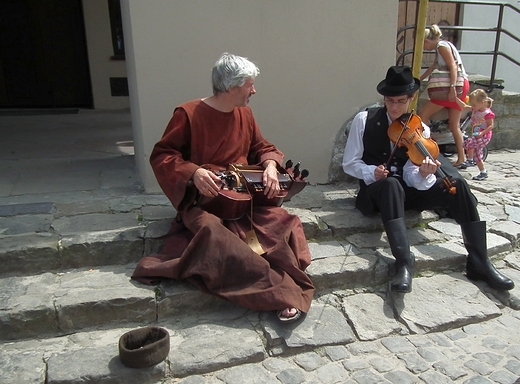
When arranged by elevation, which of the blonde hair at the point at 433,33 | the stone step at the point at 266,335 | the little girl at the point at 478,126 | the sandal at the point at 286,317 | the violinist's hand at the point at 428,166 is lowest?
the stone step at the point at 266,335

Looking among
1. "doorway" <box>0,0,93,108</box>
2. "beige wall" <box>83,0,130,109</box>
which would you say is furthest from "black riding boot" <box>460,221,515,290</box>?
"doorway" <box>0,0,93,108</box>

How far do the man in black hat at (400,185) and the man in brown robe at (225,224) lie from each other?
1.91 feet

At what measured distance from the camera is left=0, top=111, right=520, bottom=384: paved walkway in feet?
7.93

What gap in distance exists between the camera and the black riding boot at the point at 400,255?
2908 mm

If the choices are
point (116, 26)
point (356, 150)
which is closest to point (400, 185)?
point (356, 150)

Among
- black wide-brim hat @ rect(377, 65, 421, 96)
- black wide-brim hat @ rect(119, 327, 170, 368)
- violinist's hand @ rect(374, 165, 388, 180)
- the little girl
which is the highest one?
black wide-brim hat @ rect(377, 65, 421, 96)

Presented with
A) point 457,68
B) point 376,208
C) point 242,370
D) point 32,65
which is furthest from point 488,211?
point 32,65

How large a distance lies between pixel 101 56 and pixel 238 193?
6573 millimetres

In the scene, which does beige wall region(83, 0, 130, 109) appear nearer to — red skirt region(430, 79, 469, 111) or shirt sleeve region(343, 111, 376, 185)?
red skirt region(430, 79, 469, 111)

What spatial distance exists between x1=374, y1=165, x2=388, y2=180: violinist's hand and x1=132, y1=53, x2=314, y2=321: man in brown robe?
641mm

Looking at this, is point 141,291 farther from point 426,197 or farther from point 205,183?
point 426,197

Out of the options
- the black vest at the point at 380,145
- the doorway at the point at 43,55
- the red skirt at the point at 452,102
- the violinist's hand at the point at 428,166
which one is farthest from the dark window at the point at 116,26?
the violinist's hand at the point at 428,166

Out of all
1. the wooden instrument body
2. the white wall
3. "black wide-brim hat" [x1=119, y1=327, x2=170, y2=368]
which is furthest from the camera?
the white wall

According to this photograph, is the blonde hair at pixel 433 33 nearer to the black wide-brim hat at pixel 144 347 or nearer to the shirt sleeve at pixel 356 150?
the shirt sleeve at pixel 356 150
